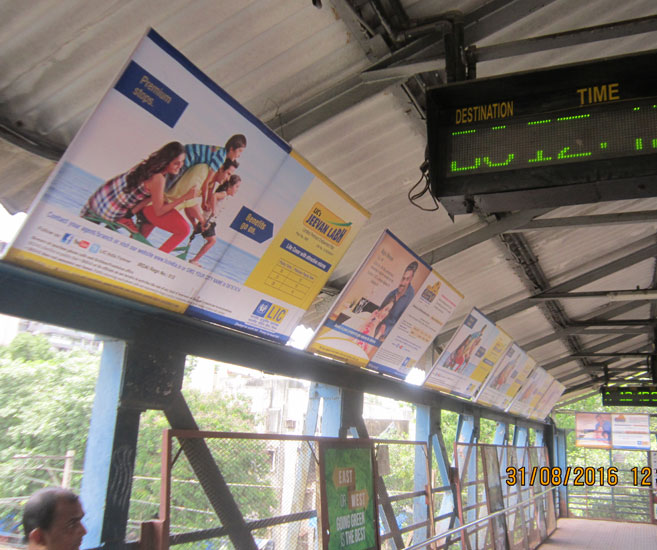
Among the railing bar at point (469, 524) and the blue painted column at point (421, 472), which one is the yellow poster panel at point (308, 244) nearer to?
the railing bar at point (469, 524)

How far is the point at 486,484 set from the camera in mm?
7805

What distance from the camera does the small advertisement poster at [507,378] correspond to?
8.70 m

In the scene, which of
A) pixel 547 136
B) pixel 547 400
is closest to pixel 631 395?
pixel 547 400

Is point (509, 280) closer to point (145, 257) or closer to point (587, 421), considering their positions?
point (145, 257)

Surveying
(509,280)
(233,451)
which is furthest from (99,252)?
(509,280)

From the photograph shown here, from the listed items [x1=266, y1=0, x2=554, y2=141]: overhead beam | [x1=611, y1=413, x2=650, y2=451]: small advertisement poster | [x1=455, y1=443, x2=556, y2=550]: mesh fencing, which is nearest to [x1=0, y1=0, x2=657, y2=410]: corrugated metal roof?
[x1=266, y1=0, x2=554, y2=141]: overhead beam

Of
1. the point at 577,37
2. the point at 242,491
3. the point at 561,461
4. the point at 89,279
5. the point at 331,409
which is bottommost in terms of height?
the point at 561,461

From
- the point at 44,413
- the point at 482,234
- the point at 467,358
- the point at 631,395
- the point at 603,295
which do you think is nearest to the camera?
the point at 482,234

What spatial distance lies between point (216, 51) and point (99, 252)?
114cm

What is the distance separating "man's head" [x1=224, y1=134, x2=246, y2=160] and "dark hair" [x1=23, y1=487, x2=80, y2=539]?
1.72m

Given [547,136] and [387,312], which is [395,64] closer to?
[547,136]

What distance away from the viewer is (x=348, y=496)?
424 centimetres

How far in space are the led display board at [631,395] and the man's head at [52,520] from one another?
13.4 m
